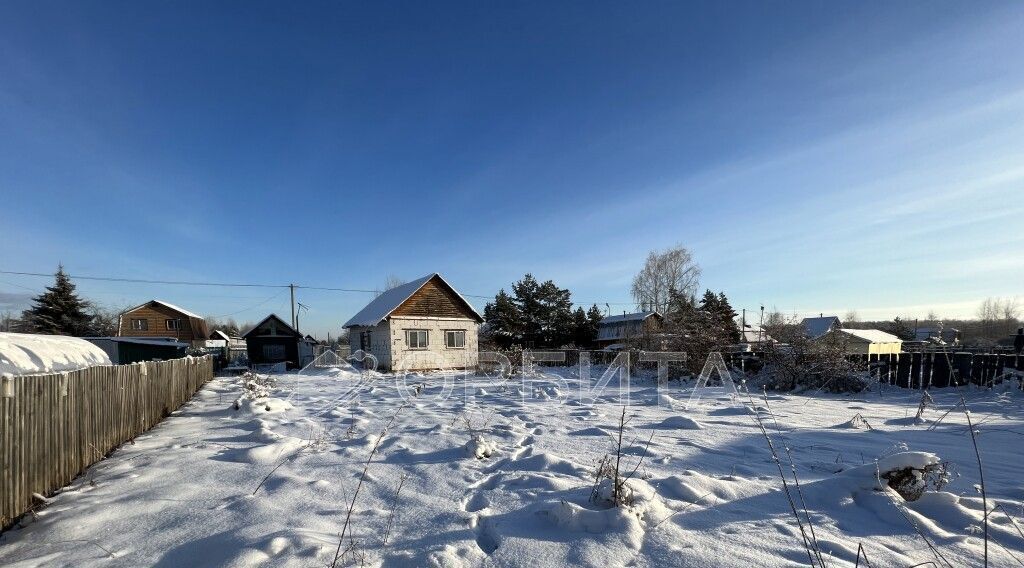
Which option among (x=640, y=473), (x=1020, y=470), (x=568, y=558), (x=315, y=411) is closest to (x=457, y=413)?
(x=315, y=411)

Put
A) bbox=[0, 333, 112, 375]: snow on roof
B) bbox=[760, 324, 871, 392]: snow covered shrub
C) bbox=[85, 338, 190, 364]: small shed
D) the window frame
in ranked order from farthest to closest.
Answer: the window frame, bbox=[85, 338, 190, 364]: small shed, bbox=[760, 324, 871, 392]: snow covered shrub, bbox=[0, 333, 112, 375]: snow on roof

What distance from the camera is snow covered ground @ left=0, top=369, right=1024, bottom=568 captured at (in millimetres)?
2646

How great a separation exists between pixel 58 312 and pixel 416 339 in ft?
102

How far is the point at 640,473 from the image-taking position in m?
4.14

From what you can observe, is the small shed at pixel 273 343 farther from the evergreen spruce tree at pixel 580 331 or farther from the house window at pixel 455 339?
the evergreen spruce tree at pixel 580 331

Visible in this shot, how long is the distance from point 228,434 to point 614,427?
5487mm

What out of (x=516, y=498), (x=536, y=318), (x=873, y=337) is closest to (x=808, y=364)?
(x=516, y=498)

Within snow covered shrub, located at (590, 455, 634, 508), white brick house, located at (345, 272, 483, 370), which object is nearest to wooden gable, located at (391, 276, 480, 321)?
white brick house, located at (345, 272, 483, 370)

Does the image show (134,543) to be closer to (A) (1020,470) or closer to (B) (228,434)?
(B) (228,434)

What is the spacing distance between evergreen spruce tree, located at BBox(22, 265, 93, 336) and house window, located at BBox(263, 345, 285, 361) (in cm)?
1795

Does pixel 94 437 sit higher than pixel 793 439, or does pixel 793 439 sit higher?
pixel 94 437

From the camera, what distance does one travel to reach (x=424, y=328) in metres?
20.0

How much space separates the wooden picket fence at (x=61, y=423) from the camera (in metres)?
3.42

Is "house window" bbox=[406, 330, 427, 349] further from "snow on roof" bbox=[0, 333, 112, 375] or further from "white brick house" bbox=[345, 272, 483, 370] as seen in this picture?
"snow on roof" bbox=[0, 333, 112, 375]
